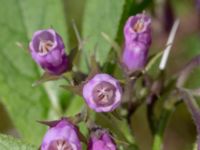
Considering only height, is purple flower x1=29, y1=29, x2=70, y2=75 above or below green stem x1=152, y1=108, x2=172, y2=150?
above

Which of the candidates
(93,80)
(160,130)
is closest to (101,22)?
(160,130)

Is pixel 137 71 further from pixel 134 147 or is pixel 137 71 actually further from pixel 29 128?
pixel 29 128

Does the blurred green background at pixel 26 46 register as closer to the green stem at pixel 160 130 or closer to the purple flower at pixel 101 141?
the green stem at pixel 160 130

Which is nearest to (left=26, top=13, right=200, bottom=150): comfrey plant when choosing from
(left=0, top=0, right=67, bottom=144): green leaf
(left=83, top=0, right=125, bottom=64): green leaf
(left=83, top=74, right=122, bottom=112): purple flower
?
(left=83, top=74, right=122, bottom=112): purple flower

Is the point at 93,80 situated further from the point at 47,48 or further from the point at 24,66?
the point at 24,66

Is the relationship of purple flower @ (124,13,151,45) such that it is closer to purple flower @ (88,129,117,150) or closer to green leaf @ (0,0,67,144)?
purple flower @ (88,129,117,150)
